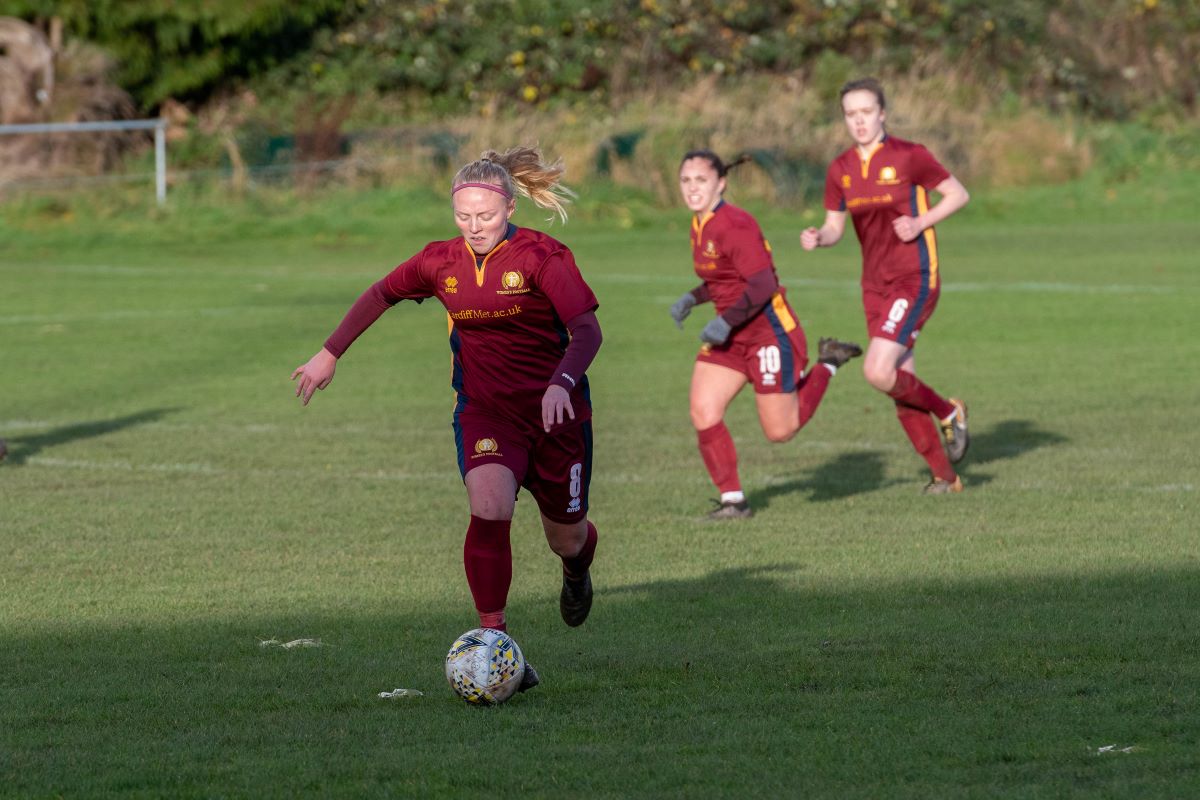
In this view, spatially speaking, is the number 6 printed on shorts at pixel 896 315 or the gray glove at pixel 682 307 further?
the number 6 printed on shorts at pixel 896 315

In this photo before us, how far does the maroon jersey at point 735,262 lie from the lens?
10.1m

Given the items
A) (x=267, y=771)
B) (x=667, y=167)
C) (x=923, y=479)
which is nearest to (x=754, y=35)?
(x=667, y=167)

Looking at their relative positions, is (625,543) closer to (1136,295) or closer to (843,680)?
(843,680)

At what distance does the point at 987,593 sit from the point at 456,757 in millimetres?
2998

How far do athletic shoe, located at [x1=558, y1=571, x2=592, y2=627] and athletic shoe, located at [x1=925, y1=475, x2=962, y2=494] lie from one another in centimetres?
380

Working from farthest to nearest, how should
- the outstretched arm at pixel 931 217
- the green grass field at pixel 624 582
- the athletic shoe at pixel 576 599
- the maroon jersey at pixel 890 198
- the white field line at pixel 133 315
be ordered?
1. the white field line at pixel 133 315
2. the maroon jersey at pixel 890 198
3. the outstretched arm at pixel 931 217
4. the athletic shoe at pixel 576 599
5. the green grass field at pixel 624 582

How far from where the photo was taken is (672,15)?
4019 cm

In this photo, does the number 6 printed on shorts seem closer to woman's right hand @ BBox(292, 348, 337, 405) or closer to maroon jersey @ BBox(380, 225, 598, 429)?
maroon jersey @ BBox(380, 225, 598, 429)

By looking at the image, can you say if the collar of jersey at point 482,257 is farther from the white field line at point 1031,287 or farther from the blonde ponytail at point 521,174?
the white field line at point 1031,287

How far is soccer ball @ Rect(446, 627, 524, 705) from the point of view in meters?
6.01

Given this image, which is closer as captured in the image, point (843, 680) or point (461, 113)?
point (843, 680)

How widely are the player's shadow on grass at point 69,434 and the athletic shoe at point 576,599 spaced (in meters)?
5.79

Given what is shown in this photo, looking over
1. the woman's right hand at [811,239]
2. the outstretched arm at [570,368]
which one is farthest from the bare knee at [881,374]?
the outstretched arm at [570,368]

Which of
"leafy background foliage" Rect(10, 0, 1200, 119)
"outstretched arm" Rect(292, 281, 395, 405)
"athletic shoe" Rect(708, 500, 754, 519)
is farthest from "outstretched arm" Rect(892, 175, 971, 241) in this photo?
"leafy background foliage" Rect(10, 0, 1200, 119)
